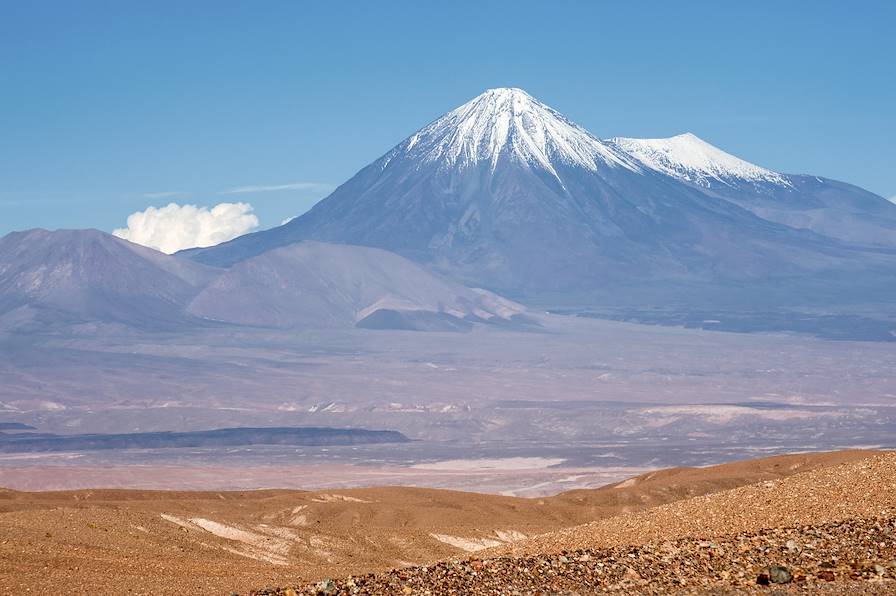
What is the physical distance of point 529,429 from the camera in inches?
4451

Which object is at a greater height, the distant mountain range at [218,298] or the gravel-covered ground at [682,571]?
the distant mountain range at [218,298]

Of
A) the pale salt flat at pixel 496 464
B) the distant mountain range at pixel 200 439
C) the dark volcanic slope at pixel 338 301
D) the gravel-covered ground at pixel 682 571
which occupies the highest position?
the dark volcanic slope at pixel 338 301

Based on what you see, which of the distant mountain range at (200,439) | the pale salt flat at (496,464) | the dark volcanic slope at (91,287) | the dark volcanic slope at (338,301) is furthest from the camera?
the dark volcanic slope at (338,301)

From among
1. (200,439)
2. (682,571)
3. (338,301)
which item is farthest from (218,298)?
(682,571)

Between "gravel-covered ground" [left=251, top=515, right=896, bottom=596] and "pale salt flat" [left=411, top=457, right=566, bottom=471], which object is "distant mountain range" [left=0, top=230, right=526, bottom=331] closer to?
"pale salt flat" [left=411, top=457, right=566, bottom=471]

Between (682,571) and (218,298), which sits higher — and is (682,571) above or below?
below

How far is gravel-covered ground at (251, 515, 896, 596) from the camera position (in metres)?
14.4

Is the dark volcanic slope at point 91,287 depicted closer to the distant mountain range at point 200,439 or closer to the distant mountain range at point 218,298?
the distant mountain range at point 218,298

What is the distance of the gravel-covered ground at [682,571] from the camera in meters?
14.4

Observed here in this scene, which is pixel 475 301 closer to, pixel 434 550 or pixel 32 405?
pixel 32 405

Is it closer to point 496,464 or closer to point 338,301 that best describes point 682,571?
point 496,464

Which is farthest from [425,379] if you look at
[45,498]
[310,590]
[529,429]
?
[310,590]

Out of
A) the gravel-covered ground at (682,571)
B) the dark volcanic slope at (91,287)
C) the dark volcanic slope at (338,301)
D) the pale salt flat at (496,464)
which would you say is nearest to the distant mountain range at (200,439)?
the pale salt flat at (496,464)

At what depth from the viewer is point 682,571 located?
50.4 ft
